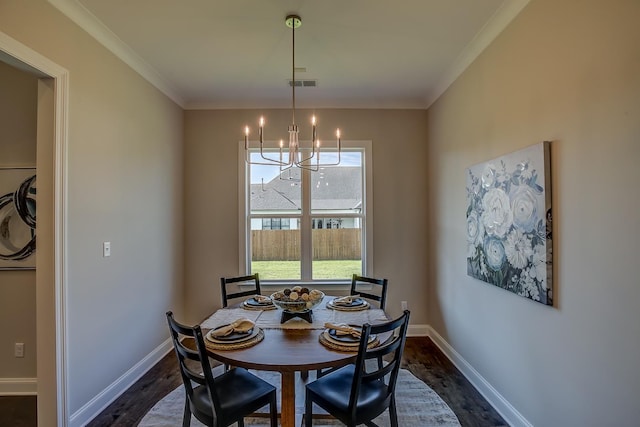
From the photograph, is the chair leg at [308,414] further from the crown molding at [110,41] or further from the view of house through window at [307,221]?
the crown molding at [110,41]

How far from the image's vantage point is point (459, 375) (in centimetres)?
294

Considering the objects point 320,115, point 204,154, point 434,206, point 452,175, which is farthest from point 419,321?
point 204,154

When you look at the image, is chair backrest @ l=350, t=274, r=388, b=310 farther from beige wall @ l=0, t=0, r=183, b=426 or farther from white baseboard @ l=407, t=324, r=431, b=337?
beige wall @ l=0, t=0, r=183, b=426

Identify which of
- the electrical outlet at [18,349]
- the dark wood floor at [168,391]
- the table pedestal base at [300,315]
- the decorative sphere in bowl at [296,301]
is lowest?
the dark wood floor at [168,391]

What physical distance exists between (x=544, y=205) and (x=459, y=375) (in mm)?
1855

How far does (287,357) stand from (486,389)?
184 centimetres

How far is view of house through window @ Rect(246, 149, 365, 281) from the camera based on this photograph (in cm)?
396

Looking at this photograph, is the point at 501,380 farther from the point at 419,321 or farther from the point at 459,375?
the point at 419,321

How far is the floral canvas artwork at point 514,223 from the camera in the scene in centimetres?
188

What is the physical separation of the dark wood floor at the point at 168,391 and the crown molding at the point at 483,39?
9.09 feet

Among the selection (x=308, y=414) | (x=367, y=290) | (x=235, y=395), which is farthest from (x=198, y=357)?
(x=367, y=290)

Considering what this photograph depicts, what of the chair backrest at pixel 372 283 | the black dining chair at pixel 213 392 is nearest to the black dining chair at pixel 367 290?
the chair backrest at pixel 372 283

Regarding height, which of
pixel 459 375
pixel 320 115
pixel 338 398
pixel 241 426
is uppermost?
pixel 320 115

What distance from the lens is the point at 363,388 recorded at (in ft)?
6.20
